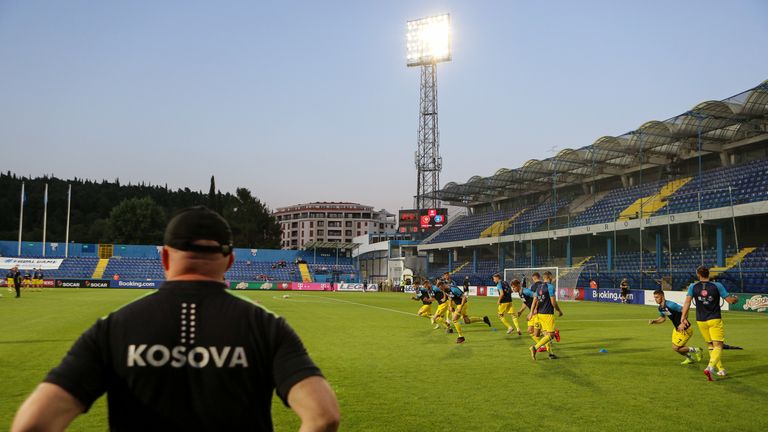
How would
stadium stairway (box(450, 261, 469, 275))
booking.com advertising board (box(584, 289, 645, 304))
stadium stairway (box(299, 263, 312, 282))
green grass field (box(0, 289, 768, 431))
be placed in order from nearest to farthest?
green grass field (box(0, 289, 768, 431)) → booking.com advertising board (box(584, 289, 645, 304)) → stadium stairway (box(450, 261, 469, 275)) → stadium stairway (box(299, 263, 312, 282))

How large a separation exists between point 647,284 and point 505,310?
91.4 ft

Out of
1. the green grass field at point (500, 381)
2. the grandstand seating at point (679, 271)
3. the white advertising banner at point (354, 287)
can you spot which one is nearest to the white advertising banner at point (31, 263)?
the white advertising banner at point (354, 287)

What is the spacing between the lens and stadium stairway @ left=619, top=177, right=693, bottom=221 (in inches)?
1965

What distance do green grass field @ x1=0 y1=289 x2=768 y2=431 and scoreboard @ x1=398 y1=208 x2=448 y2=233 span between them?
4958cm

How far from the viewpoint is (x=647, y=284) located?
44.6 m

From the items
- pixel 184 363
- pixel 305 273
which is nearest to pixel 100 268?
pixel 305 273

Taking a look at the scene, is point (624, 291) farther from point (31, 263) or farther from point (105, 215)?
point (105, 215)

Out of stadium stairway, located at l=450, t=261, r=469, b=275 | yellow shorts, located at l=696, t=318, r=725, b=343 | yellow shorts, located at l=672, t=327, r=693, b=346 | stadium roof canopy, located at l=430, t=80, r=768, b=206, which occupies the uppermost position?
stadium roof canopy, located at l=430, t=80, r=768, b=206

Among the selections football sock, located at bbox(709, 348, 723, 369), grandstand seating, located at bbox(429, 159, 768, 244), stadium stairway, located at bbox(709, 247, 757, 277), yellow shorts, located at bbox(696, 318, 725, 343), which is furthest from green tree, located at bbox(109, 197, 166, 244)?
football sock, located at bbox(709, 348, 723, 369)

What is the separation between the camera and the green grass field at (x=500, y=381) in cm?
794

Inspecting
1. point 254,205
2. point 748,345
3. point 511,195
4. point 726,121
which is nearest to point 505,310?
point 748,345

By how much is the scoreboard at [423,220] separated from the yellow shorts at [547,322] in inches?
2134

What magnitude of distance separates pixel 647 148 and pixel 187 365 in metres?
54.4

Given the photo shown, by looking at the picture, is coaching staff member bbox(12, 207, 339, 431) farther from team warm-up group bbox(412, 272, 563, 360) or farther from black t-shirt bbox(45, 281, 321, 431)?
team warm-up group bbox(412, 272, 563, 360)
